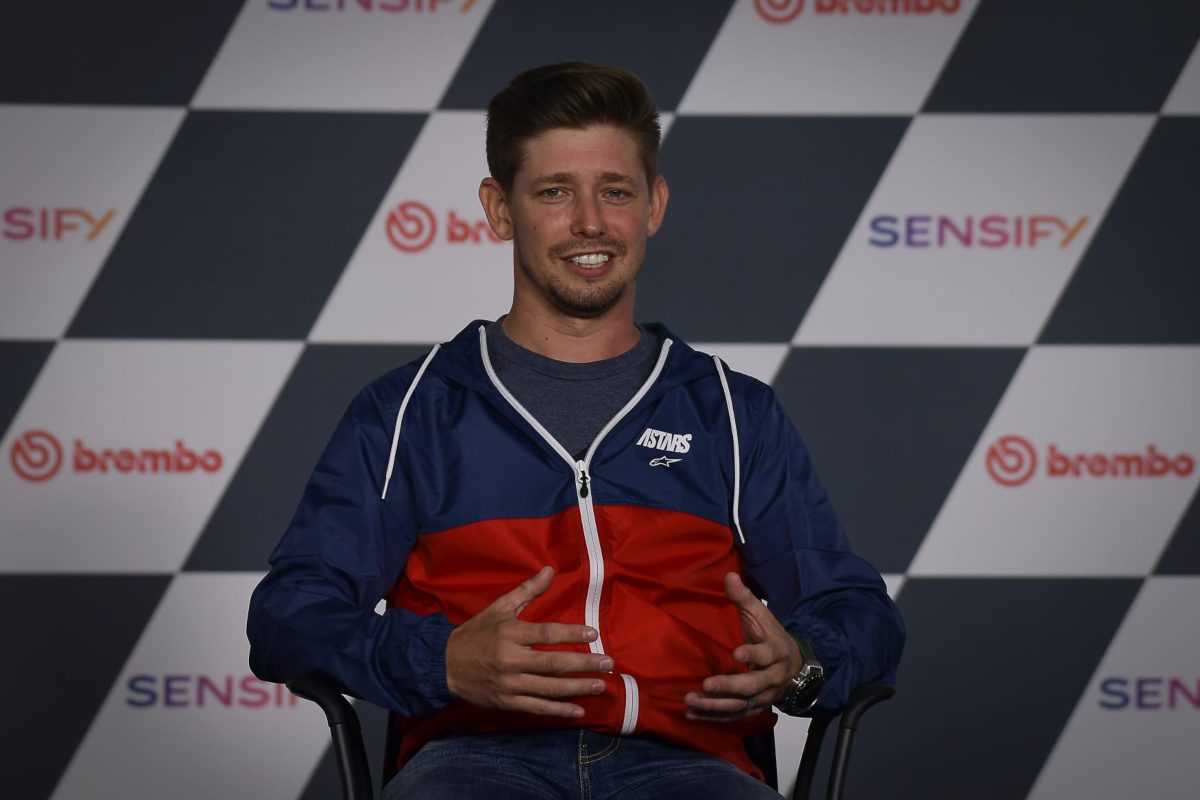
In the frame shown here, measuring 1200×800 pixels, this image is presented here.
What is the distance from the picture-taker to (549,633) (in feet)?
4.25

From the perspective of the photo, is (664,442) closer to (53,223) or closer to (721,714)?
(721,714)

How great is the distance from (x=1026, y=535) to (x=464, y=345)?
55.8 inches

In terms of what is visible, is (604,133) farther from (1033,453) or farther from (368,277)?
(1033,453)

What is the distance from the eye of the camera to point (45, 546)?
2615 mm

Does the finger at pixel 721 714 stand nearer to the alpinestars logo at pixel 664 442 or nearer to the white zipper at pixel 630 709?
the white zipper at pixel 630 709

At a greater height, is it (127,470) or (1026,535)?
(127,470)

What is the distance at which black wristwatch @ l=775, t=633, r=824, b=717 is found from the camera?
142 centimetres

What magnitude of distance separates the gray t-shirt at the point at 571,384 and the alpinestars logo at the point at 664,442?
55mm

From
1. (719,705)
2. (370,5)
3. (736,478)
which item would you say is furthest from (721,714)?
(370,5)

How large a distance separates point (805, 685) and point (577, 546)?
31cm

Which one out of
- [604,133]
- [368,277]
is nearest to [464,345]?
[604,133]

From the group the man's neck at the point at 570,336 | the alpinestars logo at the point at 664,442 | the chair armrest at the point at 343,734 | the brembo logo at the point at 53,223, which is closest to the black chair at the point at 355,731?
the chair armrest at the point at 343,734

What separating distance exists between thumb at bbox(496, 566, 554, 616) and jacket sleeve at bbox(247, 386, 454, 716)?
0.39 feet

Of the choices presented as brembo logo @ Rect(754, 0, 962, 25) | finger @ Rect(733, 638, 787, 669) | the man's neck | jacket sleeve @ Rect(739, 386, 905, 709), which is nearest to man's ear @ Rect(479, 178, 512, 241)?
the man's neck
